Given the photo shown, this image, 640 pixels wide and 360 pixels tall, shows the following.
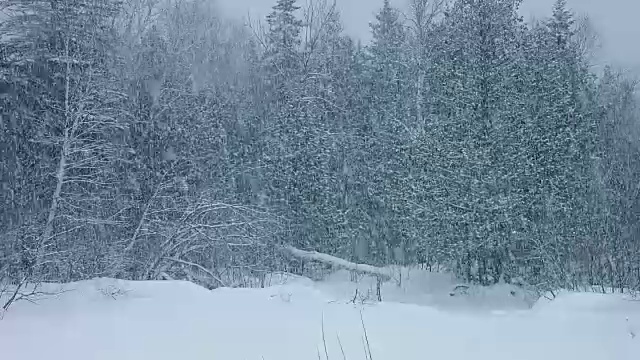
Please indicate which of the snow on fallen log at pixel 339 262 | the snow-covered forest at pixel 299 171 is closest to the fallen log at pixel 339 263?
the snow on fallen log at pixel 339 262

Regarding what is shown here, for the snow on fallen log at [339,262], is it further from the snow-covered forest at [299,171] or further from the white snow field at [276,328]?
the white snow field at [276,328]

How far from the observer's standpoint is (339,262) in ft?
60.0

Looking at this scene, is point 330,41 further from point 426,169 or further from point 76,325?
point 76,325

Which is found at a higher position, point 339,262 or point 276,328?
point 339,262

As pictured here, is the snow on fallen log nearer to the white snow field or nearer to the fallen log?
the fallen log

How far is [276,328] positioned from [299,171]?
1369 cm

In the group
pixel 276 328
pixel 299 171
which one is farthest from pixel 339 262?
pixel 276 328

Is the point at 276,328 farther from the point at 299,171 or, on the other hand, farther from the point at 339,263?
the point at 299,171

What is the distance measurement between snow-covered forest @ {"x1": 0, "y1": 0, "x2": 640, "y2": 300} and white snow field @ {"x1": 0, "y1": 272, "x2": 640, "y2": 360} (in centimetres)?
227

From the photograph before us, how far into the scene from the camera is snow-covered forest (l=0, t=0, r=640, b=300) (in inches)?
514

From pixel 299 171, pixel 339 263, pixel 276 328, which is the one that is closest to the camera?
pixel 276 328

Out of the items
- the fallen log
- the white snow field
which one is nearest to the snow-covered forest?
the fallen log

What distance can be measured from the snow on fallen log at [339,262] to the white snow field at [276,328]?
8.11 metres

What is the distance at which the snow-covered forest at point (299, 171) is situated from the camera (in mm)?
13047
